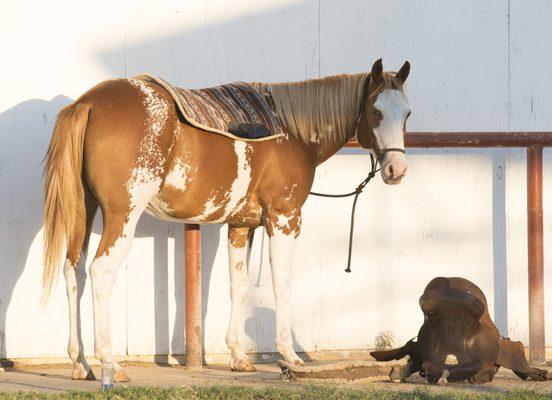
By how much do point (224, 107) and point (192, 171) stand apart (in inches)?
20.1

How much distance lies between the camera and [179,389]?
5.94 meters

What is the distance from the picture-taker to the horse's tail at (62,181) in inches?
255

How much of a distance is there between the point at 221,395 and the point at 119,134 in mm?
1547

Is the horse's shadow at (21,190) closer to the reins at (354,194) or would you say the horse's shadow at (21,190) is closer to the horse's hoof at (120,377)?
the horse's hoof at (120,377)

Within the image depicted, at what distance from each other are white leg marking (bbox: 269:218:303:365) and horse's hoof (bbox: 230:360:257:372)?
0.23 m

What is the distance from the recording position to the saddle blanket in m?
6.74

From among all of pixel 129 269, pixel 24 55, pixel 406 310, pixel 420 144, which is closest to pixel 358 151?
pixel 420 144

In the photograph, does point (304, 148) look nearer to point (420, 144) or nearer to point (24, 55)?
point (420, 144)

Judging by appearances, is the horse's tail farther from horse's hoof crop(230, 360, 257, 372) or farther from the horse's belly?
horse's hoof crop(230, 360, 257, 372)

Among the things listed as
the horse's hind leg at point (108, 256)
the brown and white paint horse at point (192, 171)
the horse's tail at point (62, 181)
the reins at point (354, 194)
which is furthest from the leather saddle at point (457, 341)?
the horse's tail at point (62, 181)

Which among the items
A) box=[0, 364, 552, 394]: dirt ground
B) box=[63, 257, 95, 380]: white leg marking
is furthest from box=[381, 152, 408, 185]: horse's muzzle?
box=[63, 257, 95, 380]: white leg marking

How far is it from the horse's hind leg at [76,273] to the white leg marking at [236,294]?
1.00m

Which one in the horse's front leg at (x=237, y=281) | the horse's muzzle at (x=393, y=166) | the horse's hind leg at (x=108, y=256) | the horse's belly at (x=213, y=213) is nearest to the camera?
the horse's hind leg at (x=108, y=256)

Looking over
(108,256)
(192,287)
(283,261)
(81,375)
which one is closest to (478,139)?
(283,261)
